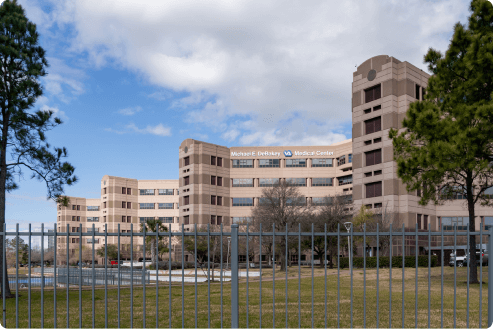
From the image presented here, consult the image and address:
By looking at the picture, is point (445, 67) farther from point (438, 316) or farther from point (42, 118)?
point (42, 118)

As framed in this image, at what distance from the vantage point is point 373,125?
6312 centimetres

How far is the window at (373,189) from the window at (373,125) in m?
7.19

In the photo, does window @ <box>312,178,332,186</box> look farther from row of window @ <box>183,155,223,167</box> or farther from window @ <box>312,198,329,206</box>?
row of window @ <box>183,155,223,167</box>

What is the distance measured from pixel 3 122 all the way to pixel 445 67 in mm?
21798

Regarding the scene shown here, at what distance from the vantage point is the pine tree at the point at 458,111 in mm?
21891

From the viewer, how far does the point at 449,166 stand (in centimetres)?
2219

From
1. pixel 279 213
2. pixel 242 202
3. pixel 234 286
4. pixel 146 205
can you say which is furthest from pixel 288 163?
pixel 234 286

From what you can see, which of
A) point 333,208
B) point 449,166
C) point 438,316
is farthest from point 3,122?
point 333,208

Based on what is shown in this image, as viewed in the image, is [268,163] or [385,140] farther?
[268,163]

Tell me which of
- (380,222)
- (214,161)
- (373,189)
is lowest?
(380,222)

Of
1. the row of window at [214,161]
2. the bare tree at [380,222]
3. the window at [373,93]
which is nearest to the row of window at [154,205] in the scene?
the row of window at [214,161]

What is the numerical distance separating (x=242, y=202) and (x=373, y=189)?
116ft

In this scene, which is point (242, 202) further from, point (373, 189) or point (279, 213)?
point (279, 213)

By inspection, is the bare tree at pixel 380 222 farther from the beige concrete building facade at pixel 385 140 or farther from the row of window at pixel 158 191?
the row of window at pixel 158 191
